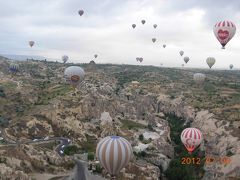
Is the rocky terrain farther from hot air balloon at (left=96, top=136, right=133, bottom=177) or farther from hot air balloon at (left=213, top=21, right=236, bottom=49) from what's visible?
hot air balloon at (left=213, top=21, right=236, bottom=49)

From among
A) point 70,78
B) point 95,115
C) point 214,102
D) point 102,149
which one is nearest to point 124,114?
point 95,115

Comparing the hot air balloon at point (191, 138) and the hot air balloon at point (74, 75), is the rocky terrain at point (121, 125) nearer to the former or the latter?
the hot air balloon at point (191, 138)

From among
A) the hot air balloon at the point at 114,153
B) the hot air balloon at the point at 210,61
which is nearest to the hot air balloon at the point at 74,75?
the hot air balloon at the point at 210,61

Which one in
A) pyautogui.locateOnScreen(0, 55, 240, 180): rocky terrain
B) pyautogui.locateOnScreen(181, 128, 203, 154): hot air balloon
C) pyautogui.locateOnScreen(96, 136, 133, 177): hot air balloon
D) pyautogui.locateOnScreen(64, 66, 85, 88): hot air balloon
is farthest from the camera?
pyautogui.locateOnScreen(64, 66, 85, 88): hot air balloon

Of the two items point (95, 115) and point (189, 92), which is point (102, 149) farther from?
point (189, 92)

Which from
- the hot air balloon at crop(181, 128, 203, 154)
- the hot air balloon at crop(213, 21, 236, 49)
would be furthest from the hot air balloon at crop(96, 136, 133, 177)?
the hot air balloon at crop(213, 21, 236, 49)

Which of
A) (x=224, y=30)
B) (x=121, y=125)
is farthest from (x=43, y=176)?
(x=121, y=125)
